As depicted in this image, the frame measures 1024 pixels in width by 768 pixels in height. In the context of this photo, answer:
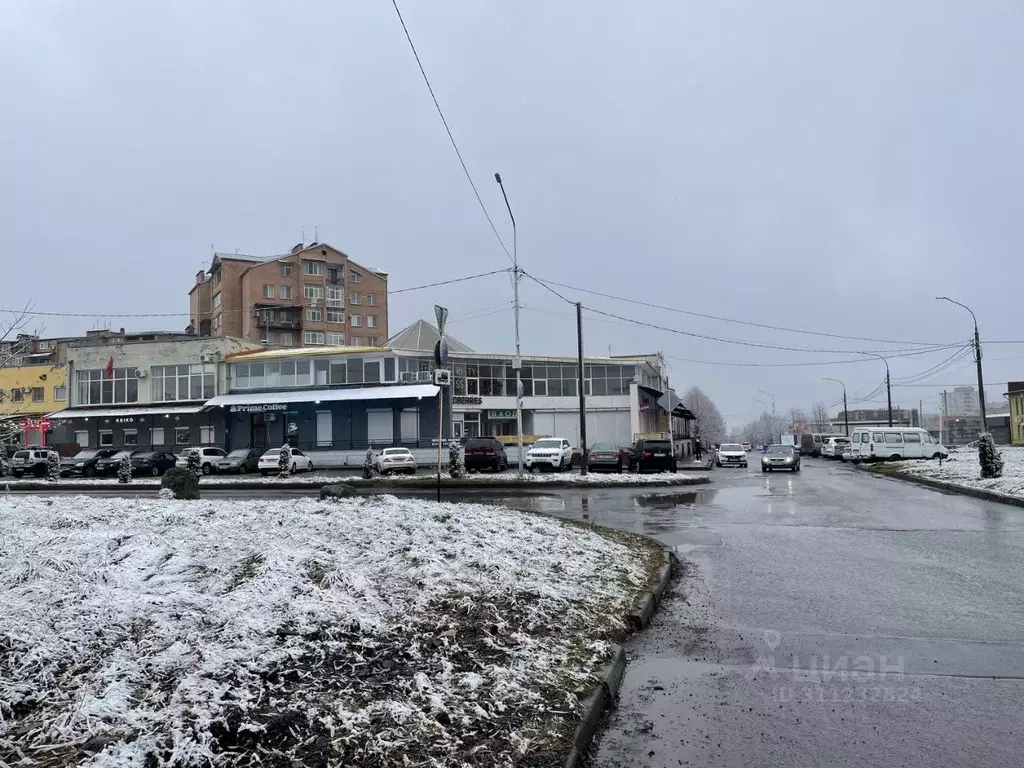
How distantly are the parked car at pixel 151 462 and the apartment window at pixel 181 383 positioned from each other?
396 inches

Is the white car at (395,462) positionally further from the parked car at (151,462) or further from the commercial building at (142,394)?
the commercial building at (142,394)

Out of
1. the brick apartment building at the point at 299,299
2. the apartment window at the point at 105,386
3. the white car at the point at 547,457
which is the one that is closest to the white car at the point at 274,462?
the white car at the point at 547,457

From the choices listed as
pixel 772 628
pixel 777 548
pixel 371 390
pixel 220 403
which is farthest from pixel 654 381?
pixel 772 628

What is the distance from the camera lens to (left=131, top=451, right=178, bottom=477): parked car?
39.3 m

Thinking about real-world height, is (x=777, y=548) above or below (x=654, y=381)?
below

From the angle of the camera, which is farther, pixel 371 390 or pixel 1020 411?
pixel 1020 411

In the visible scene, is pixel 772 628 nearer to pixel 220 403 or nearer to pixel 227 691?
pixel 227 691

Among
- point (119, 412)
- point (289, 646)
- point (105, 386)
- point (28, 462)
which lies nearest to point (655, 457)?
point (289, 646)

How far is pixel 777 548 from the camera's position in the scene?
36.9 ft

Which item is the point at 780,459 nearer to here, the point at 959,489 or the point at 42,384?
the point at 959,489

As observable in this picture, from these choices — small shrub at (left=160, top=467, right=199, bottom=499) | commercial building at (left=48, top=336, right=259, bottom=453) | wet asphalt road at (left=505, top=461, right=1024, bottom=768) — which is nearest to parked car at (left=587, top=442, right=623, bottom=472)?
wet asphalt road at (left=505, top=461, right=1024, bottom=768)

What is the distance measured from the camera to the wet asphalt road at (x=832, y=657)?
4.20 meters

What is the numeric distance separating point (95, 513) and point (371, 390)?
36269 mm

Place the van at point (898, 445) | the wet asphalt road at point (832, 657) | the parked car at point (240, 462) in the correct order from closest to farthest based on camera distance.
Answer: the wet asphalt road at point (832, 657) < the parked car at point (240, 462) < the van at point (898, 445)
